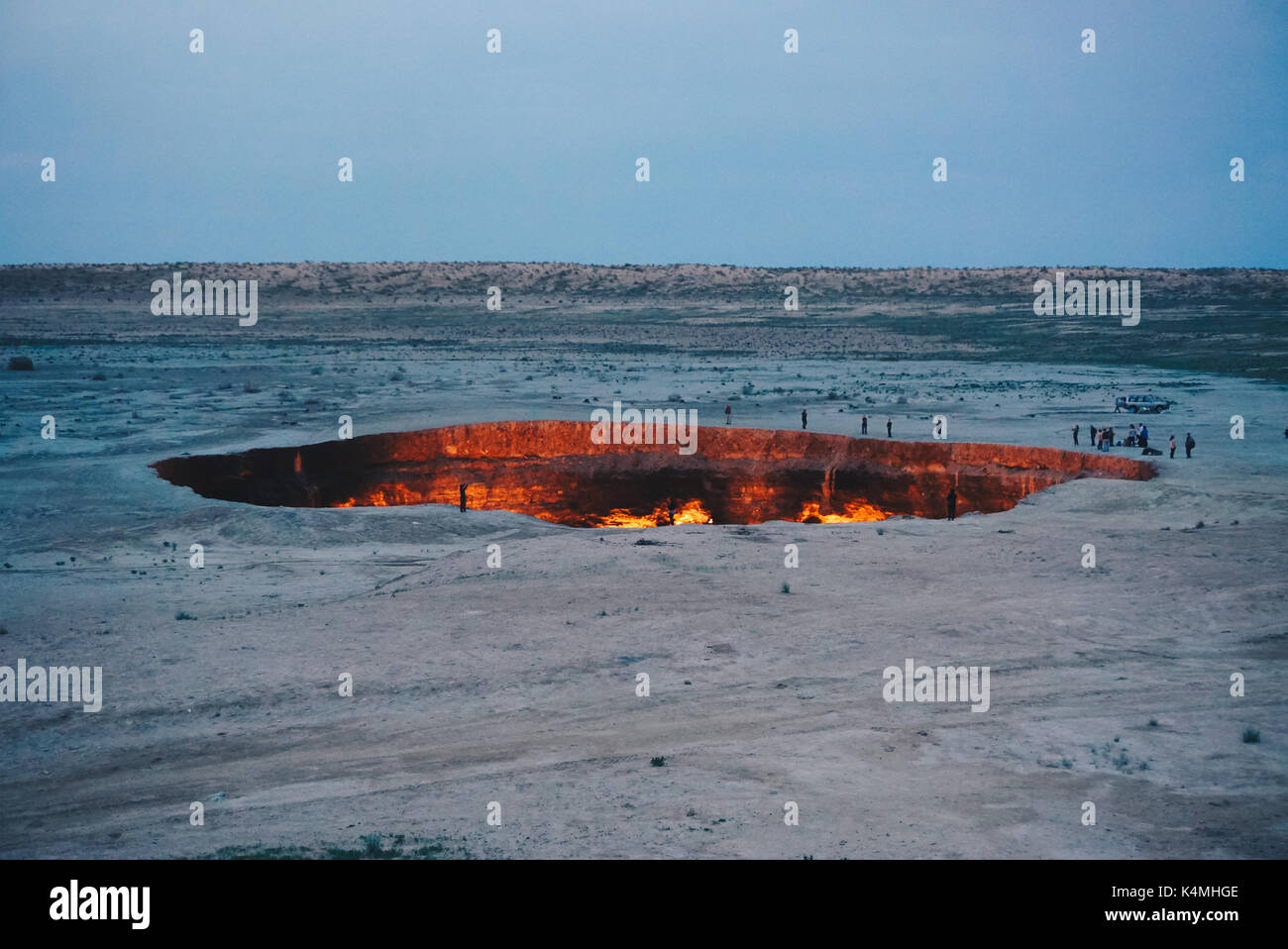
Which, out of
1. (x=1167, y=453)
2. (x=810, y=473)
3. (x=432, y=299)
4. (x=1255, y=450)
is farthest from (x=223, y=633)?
(x=432, y=299)

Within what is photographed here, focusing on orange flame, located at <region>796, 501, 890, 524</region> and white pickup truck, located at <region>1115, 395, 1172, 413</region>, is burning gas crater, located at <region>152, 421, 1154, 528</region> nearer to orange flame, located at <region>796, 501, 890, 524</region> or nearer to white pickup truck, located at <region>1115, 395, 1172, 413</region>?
orange flame, located at <region>796, 501, 890, 524</region>

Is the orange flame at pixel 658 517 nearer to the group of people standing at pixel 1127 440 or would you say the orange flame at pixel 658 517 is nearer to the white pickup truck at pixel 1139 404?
the group of people standing at pixel 1127 440

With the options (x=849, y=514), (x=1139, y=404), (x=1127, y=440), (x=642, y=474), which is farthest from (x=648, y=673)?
(x=1139, y=404)

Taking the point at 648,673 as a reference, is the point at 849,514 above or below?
above

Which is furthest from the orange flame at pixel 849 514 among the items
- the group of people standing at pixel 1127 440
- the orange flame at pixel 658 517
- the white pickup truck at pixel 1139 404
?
the white pickup truck at pixel 1139 404

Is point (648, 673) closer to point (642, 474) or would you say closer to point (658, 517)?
point (658, 517)

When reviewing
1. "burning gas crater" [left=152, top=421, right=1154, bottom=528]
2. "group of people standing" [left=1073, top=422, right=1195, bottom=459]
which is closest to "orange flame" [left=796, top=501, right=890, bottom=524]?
"burning gas crater" [left=152, top=421, right=1154, bottom=528]
